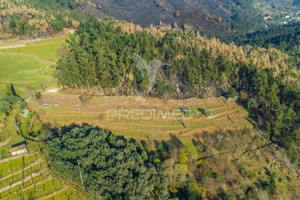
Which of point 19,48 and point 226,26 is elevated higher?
point 226,26

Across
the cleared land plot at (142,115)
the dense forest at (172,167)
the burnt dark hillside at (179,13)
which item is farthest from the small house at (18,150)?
the burnt dark hillside at (179,13)

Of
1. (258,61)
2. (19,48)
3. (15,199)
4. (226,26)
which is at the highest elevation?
(226,26)

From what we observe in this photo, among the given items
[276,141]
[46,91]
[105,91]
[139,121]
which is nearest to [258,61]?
[276,141]

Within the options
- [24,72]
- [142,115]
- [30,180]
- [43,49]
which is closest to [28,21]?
[43,49]

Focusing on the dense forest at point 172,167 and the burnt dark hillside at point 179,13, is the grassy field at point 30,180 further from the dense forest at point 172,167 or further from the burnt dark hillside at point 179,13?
the burnt dark hillside at point 179,13

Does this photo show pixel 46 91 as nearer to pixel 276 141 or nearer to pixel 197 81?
pixel 197 81

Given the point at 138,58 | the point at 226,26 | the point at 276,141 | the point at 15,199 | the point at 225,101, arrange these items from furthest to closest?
the point at 226,26, the point at 138,58, the point at 225,101, the point at 276,141, the point at 15,199

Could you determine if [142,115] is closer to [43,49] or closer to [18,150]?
[18,150]
